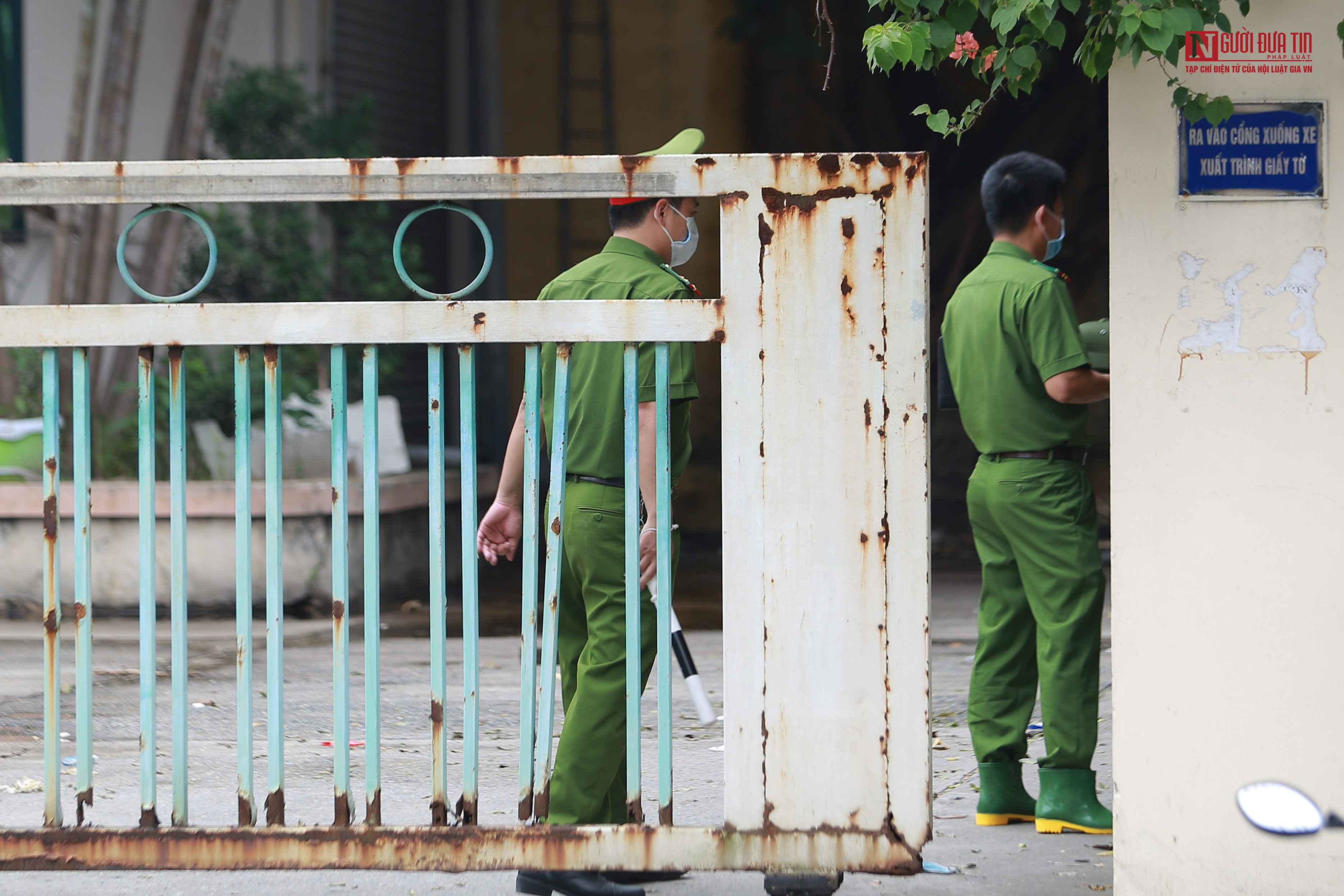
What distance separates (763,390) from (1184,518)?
89 cm

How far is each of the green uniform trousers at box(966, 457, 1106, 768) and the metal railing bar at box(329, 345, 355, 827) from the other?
1891 millimetres

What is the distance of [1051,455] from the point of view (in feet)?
12.8

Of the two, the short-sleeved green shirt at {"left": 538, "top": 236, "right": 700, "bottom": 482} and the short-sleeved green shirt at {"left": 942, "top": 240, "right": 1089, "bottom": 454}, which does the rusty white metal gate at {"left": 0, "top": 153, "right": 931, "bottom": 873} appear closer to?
the short-sleeved green shirt at {"left": 538, "top": 236, "right": 700, "bottom": 482}

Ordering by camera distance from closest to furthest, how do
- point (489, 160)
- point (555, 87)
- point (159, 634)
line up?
point (489, 160), point (159, 634), point (555, 87)

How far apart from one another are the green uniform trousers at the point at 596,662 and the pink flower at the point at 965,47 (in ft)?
3.88

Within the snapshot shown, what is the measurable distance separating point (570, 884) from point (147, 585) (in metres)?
1.13

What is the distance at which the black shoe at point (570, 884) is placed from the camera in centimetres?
315

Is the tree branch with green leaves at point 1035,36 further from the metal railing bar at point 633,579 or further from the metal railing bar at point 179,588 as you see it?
the metal railing bar at point 179,588

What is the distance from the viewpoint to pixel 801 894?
2.82 meters

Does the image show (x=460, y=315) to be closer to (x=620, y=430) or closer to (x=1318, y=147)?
(x=620, y=430)

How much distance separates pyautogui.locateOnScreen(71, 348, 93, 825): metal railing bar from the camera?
280cm

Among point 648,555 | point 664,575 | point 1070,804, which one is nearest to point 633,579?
point 664,575

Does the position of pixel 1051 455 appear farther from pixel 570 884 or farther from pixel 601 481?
pixel 570 884

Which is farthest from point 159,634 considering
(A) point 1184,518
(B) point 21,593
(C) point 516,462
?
(A) point 1184,518
